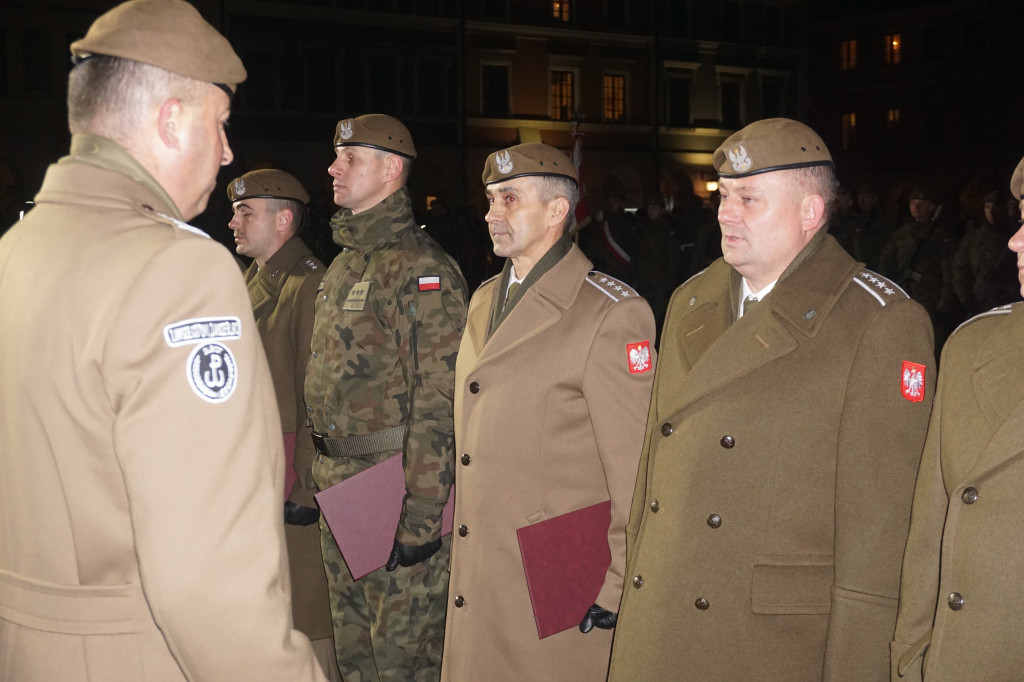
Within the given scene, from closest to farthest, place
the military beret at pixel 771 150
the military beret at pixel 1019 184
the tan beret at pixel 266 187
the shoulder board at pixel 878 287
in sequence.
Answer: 1. the military beret at pixel 1019 184
2. the shoulder board at pixel 878 287
3. the military beret at pixel 771 150
4. the tan beret at pixel 266 187

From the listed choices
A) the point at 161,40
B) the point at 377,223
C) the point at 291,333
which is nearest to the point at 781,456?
the point at 161,40

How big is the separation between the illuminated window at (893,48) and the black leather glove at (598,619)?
4983 centimetres

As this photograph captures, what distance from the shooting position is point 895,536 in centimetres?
263

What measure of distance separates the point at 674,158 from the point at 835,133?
12.2 metres

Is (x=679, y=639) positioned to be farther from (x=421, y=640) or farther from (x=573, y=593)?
(x=421, y=640)

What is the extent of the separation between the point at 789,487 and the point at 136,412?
174cm

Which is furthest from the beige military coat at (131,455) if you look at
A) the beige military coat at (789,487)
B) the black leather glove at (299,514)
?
the black leather glove at (299,514)

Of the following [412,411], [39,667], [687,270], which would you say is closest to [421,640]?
[412,411]

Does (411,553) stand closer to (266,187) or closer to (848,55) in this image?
(266,187)

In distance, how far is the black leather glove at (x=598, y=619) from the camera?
3408mm

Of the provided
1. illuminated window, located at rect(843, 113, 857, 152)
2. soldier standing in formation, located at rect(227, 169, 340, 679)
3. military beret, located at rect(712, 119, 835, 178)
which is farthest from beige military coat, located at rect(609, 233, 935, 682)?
illuminated window, located at rect(843, 113, 857, 152)

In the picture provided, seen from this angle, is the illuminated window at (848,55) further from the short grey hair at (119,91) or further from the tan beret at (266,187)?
the short grey hair at (119,91)

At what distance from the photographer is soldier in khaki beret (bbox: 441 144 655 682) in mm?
3488

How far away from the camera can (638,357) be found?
3.54 m
